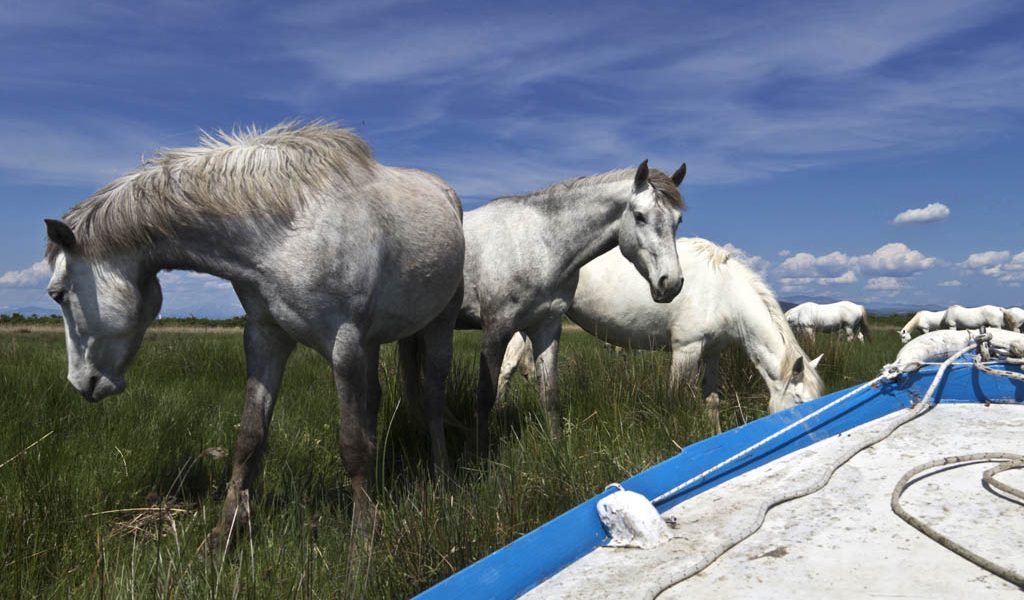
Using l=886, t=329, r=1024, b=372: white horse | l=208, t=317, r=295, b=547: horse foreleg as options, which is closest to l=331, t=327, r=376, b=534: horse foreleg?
l=208, t=317, r=295, b=547: horse foreleg

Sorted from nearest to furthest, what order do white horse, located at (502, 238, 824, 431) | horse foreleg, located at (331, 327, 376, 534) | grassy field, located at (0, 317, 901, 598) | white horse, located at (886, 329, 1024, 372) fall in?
grassy field, located at (0, 317, 901, 598), horse foreleg, located at (331, 327, 376, 534), white horse, located at (886, 329, 1024, 372), white horse, located at (502, 238, 824, 431)

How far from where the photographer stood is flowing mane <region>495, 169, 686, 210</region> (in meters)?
5.14

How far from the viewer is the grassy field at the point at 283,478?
270 cm

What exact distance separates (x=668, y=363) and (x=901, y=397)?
10.2ft

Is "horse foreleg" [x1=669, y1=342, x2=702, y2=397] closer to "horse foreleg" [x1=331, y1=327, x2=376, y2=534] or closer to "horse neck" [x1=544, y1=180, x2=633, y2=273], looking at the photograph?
"horse neck" [x1=544, y1=180, x2=633, y2=273]

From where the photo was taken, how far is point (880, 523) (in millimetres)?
2420

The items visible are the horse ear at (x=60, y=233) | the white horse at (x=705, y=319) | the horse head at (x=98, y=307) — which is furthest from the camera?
the white horse at (x=705, y=319)

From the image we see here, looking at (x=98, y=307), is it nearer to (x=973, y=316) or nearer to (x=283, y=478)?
(x=283, y=478)

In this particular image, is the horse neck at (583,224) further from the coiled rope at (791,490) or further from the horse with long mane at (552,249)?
the coiled rope at (791,490)

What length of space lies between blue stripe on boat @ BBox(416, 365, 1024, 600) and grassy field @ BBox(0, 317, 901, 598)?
616mm

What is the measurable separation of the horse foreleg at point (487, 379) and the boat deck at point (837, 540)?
7.62 ft

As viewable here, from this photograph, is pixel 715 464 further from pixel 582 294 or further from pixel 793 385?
pixel 582 294

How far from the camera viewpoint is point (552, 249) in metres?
5.38

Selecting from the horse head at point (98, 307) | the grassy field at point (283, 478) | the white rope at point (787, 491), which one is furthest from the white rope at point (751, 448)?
the horse head at point (98, 307)
